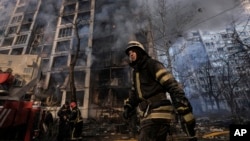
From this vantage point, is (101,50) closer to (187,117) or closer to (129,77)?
(129,77)

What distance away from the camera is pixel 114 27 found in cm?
3300

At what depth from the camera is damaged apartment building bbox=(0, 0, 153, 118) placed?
28.3 metres

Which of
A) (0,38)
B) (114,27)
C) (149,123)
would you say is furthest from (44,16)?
(149,123)

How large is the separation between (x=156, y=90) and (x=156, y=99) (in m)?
0.11

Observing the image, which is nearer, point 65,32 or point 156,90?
point 156,90

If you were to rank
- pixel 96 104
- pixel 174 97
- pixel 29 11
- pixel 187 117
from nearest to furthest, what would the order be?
pixel 187 117 → pixel 174 97 → pixel 96 104 → pixel 29 11

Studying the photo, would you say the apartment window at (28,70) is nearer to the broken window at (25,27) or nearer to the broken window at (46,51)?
the broken window at (46,51)

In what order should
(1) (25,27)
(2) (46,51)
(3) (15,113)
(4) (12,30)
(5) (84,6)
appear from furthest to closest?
1. (4) (12,30)
2. (1) (25,27)
3. (5) (84,6)
4. (2) (46,51)
5. (3) (15,113)

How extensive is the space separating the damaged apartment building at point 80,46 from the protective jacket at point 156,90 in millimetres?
20261

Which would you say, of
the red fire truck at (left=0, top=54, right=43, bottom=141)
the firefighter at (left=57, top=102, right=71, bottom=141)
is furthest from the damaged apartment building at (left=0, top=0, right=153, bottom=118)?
the red fire truck at (left=0, top=54, right=43, bottom=141)

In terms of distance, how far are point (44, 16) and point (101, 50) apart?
1887 cm

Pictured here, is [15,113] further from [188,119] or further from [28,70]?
[188,119]

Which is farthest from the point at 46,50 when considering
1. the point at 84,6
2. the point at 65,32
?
the point at 84,6

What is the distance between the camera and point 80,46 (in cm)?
3328
